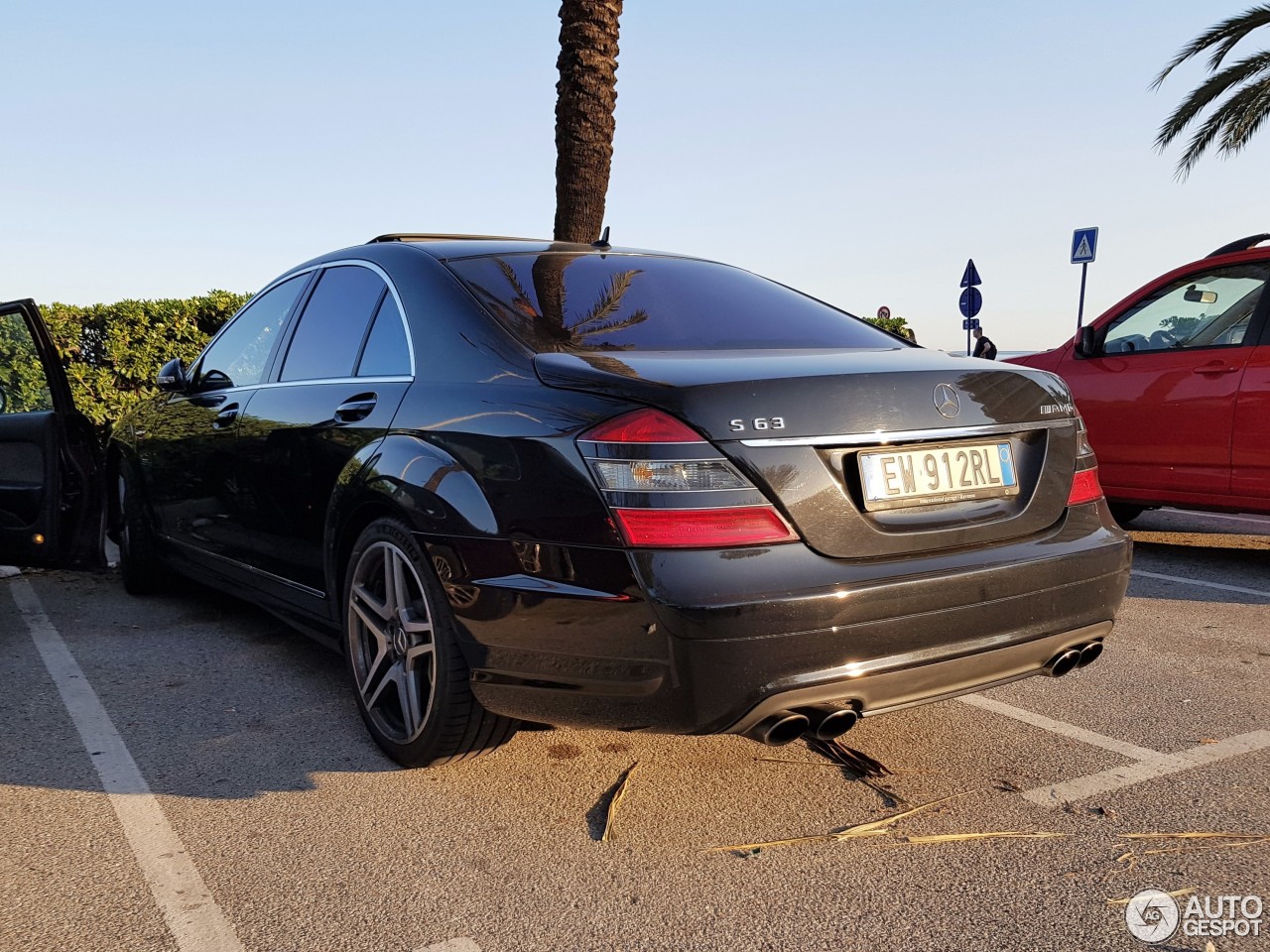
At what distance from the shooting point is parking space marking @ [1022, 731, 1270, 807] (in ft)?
9.82

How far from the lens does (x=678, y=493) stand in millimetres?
2449

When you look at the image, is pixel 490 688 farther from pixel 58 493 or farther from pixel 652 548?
pixel 58 493

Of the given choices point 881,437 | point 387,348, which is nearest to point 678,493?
point 881,437

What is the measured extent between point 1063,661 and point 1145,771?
495 millimetres

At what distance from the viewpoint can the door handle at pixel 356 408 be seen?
3.38m

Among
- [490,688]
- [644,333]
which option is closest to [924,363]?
[644,333]

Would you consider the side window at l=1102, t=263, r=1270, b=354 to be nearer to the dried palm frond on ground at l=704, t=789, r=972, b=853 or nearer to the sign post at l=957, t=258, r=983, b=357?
the dried palm frond on ground at l=704, t=789, r=972, b=853

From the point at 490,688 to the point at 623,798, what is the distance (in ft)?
1.68

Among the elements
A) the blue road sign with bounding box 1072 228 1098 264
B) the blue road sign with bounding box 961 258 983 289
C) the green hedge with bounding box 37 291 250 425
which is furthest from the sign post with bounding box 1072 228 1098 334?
the green hedge with bounding box 37 291 250 425

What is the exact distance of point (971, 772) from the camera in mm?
3156

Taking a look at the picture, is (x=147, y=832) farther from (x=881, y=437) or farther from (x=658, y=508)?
(x=881, y=437)

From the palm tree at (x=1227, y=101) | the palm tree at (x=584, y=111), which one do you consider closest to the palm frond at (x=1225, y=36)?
the palm tree at (x=1227, y=101)

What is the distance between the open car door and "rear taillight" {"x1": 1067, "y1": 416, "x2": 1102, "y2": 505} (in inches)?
163

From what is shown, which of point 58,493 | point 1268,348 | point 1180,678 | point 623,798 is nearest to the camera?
point 623,798
